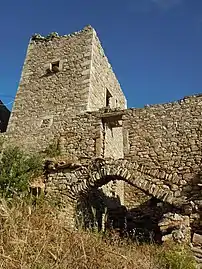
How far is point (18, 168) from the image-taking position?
904 centimetres

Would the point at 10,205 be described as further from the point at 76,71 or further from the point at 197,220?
the point at 76,71

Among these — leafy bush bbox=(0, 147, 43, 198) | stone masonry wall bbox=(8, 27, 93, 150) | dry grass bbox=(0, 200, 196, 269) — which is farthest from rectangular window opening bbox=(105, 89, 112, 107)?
dry grass bbox=(0, 200, 196, 269)

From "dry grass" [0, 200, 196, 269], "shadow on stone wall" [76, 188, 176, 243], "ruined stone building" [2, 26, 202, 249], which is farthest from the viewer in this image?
"shadow on stone wall" [76, 188, 176, 243]

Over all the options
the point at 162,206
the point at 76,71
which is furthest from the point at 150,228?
the point at 76,71

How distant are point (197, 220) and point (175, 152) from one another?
2.13m

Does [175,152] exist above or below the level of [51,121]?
below

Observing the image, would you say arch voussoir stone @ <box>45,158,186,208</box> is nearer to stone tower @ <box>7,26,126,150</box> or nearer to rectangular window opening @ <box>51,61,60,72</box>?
stone tower @ <box>7,26,126,150</box>

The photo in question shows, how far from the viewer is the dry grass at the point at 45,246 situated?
337 centimetres

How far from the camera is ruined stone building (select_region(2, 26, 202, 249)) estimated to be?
8625mm

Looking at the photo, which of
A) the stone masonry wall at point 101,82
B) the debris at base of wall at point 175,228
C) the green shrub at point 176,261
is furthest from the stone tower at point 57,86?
the green shrub at point 176,261

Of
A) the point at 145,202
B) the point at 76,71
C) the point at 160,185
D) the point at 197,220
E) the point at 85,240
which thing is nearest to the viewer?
the point at 85,240

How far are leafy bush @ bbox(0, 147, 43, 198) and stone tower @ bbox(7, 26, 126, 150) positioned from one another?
Answer: 1.80 meters

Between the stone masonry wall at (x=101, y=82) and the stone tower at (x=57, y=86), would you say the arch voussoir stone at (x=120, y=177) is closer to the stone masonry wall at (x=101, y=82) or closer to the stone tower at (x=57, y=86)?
the stone tower at (x=57, y=86)

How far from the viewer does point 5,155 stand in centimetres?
937
